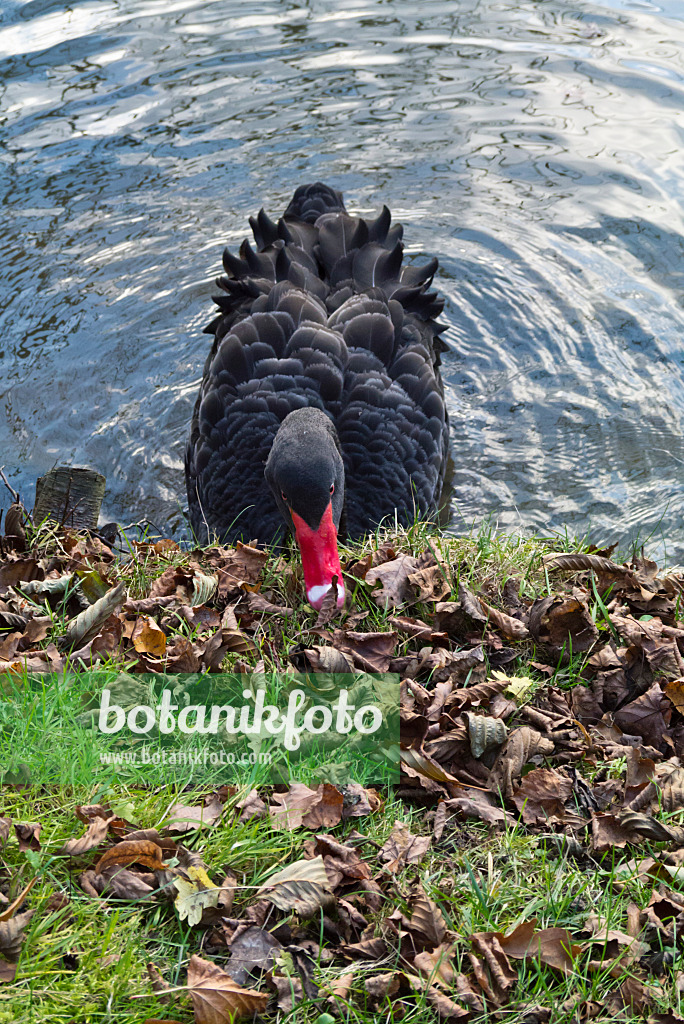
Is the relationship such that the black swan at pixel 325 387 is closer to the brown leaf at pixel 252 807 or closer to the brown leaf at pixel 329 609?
the brown leaf at pixel 329 609

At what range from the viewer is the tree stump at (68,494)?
4.98 m

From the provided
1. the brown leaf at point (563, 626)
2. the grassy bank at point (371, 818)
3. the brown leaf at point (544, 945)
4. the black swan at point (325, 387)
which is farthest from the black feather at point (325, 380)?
the brown leaf at point (544, 945)

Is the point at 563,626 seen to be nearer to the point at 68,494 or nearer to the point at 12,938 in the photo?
the point at 12,938

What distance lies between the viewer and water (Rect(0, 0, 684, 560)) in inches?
272

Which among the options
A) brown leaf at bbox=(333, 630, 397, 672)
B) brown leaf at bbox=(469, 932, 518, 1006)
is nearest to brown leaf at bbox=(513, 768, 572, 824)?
brown leaf at bbox=(469, 932, 518, 1006)

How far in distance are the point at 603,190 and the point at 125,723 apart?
7626 mm

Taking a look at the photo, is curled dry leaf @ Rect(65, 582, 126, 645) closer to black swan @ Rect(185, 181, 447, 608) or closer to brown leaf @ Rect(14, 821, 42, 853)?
brown leaf @ Rect(14, 821, 42, 853)

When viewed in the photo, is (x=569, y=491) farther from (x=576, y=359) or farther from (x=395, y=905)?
(x=395, y=905)

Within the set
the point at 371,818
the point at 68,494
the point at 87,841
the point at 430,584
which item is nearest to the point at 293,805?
the point at 371,818

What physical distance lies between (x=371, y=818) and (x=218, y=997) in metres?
0.80

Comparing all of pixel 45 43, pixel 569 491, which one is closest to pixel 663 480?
pixel 569 491

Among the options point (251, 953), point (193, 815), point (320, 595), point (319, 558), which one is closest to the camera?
point (251, 953)

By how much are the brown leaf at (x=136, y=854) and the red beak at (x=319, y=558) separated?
52.6 inches

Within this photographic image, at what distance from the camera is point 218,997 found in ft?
8.07
